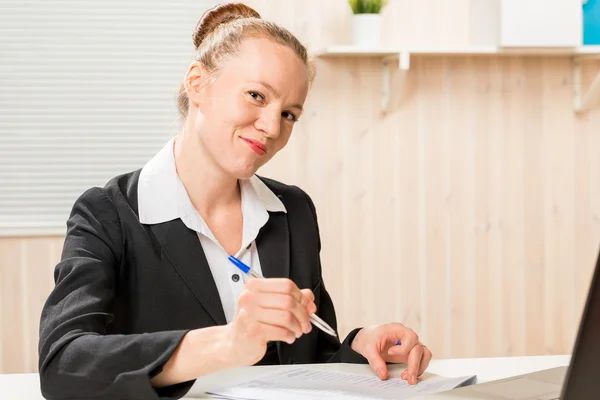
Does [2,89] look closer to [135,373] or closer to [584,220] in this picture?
[135,373]

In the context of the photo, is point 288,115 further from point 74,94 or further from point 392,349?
point 74,94

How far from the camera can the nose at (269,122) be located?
156cm

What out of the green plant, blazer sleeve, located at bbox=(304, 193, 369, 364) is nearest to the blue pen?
blazer sleeve, located at bbox=(304, 193, 369, 364)

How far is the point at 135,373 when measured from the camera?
1.16 meters

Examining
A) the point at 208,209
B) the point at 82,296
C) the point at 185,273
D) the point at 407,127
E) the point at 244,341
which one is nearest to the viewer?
the point at 244,341

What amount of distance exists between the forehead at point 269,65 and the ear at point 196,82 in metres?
0.06

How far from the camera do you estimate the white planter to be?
300 cm

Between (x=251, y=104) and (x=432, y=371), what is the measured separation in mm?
616

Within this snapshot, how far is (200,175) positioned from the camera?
5.55 ft

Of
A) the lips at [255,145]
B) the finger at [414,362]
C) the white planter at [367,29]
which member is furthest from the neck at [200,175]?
the white planter at [367,29]

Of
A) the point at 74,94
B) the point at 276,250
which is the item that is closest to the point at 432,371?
the point at 276,250

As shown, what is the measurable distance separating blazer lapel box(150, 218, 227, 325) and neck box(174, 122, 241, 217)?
0.32 feet

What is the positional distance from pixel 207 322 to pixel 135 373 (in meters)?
0.44

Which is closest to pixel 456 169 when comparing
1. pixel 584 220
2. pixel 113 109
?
pixel 584 220
